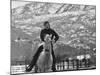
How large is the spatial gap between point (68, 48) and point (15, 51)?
2.47 feet

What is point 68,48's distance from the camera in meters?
2.71

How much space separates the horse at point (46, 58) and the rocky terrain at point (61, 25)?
114mm

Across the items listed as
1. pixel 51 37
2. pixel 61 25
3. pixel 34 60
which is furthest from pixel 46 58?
pixel 61 25

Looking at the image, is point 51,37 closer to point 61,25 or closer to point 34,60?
point 61,25

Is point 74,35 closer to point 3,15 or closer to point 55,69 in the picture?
point 55,69

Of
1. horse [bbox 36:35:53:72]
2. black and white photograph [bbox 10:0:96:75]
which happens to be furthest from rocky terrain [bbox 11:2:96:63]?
horse [bbox 36:35:53:72]

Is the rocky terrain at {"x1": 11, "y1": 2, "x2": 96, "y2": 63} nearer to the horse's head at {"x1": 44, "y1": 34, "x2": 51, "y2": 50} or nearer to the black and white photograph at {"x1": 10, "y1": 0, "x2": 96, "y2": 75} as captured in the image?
the black and white photograph at {"x1": 10, "y1": 0, "x2": 96, "y2": 75}

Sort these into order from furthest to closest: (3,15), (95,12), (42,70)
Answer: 1. (95,12)
2. (42,70)
3. (3,15)

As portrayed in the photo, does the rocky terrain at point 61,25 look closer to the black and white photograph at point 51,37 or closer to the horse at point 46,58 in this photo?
the black and white photograph at point 51,37

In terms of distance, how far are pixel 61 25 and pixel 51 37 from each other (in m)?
0.23

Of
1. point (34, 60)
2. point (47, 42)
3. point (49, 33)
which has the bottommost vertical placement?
point (34, 60)

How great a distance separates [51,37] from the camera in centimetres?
265

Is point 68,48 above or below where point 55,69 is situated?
above
